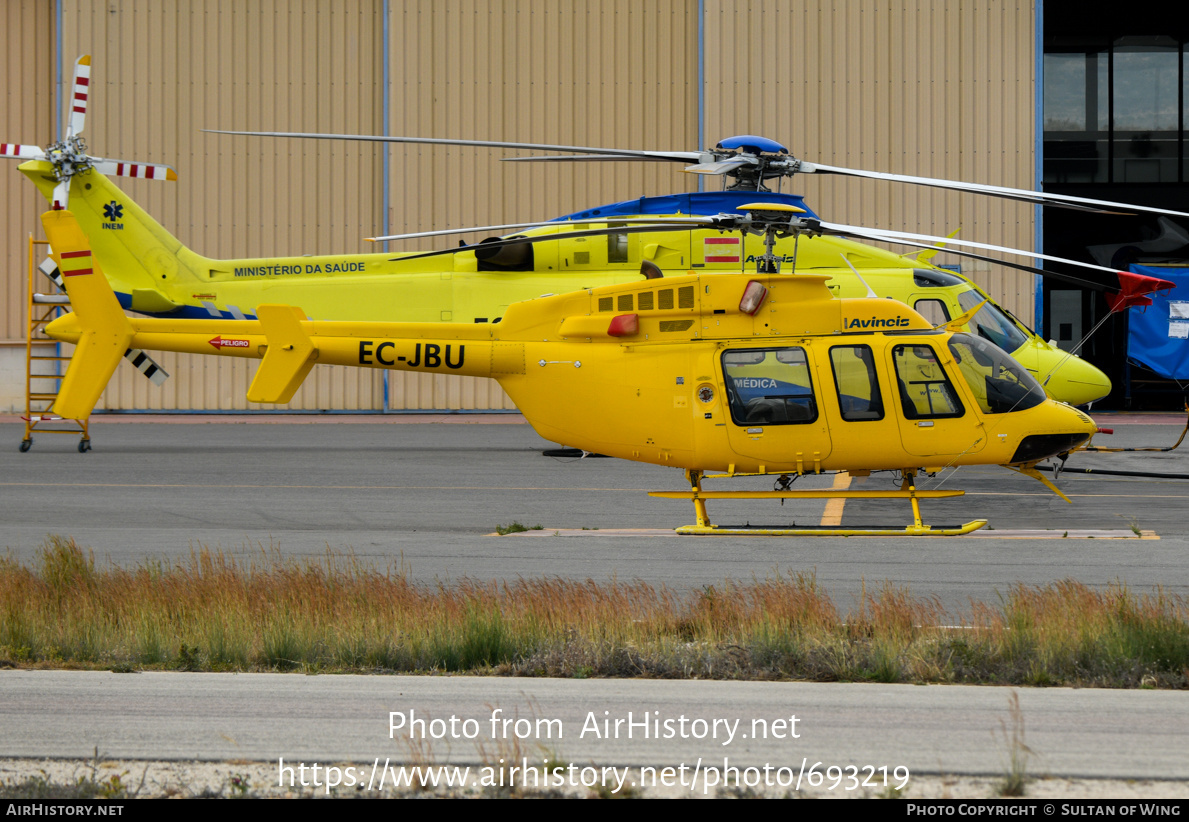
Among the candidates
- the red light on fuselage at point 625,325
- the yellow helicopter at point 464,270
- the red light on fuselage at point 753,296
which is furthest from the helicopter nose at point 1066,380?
the red light on fuselage at point 625,325

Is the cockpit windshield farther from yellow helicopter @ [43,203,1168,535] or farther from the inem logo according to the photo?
the inem logo

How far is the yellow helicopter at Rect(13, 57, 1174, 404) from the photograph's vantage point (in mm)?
16203

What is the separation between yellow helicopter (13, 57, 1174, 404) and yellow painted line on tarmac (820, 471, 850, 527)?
9.45 feet

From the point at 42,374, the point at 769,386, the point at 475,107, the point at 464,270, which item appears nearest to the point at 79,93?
the point at 464,270

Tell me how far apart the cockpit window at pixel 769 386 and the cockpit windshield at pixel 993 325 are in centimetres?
549

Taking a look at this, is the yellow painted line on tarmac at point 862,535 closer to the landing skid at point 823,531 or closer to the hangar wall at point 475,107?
the landing skid at point 823,531

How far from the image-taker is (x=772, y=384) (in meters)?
11.6

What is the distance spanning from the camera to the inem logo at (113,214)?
64.7 ft

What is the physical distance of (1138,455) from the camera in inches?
738

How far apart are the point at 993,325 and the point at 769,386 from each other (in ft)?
20.3

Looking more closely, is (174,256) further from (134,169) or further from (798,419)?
(798,419)

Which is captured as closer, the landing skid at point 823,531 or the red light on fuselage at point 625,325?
the landing skid at point 823,531
